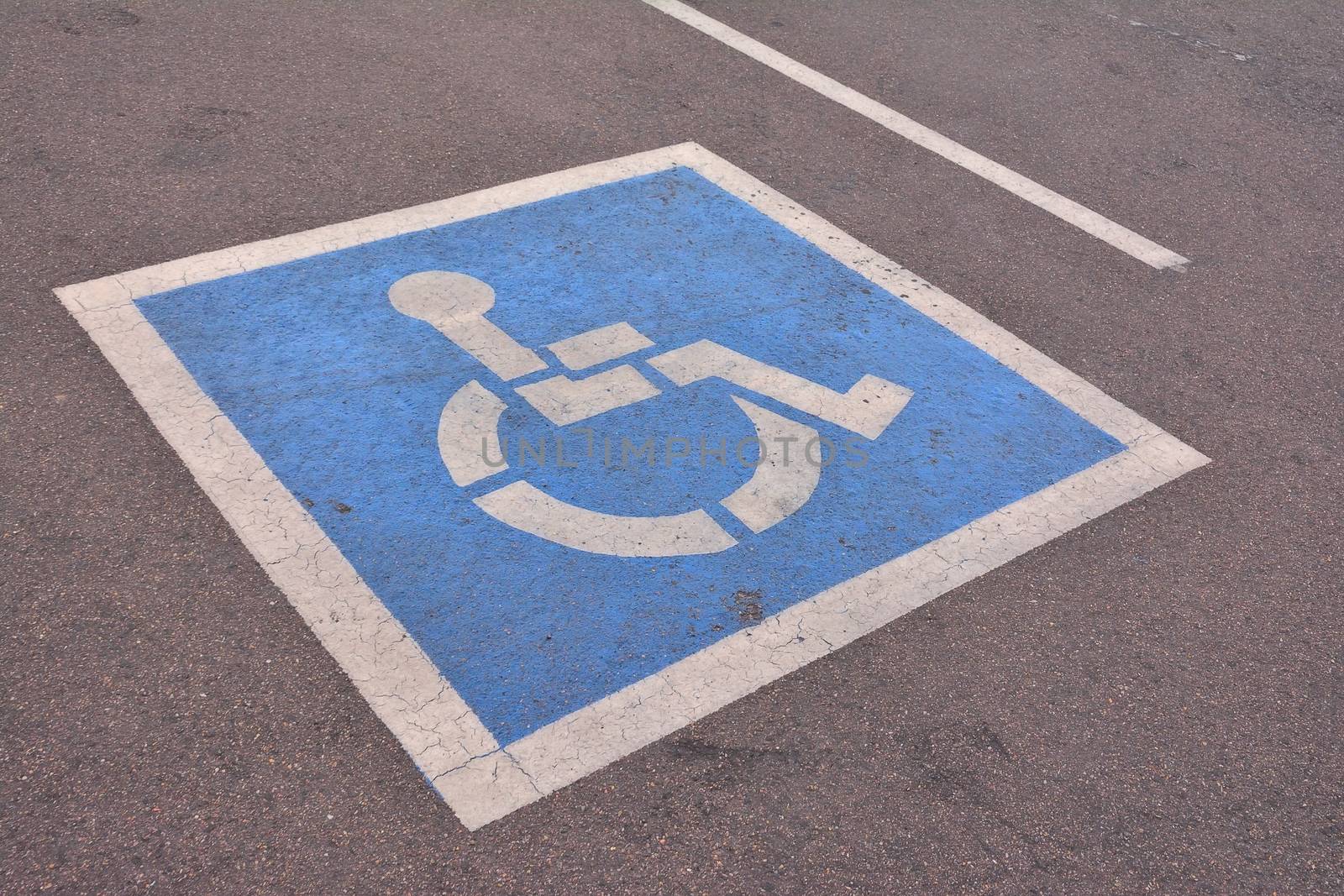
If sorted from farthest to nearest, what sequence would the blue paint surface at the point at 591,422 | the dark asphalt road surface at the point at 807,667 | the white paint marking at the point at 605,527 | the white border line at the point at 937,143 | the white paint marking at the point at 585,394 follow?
1. the white border line at the point at 937,143
2. the white paint marking at the point at 585,394
3. the white paint marking at the point at 605,527
4. the blue paint surface at the point at 591,422
5. the dark asphalt road surface at the point at 807,667

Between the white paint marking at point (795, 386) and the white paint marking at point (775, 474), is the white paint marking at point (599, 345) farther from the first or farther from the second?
the white paint marking at point (775, 474)

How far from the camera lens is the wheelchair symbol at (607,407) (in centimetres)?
385

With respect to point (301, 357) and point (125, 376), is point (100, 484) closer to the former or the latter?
point (125, 376)

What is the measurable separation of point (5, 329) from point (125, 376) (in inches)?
22.7

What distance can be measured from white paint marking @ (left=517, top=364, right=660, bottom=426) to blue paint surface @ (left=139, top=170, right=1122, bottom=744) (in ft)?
0.18

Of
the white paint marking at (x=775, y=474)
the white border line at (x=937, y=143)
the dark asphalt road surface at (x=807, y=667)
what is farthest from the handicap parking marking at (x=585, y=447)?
the white border line at (x=937, y=143)

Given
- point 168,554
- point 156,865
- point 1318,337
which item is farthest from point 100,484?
point 1318,337

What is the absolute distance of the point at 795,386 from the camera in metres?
4.56

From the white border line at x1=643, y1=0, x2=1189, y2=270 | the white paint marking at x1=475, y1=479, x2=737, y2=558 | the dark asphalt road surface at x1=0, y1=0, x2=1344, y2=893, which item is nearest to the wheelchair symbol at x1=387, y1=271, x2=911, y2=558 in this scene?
the white paint marking at x1=475, y1=479, x2=737, y2=558

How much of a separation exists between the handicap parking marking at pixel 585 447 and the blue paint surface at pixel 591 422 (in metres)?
0.01

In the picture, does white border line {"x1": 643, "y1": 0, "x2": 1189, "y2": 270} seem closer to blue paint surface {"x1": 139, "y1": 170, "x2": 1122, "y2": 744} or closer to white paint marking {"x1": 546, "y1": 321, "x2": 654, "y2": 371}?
blue paint surface {"x1": 139, "y1": 170, "x2": 1122, "y2": 744}

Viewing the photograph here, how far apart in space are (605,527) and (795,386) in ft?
3.76

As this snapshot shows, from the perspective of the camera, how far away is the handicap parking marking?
3.42m

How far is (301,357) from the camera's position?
14.4 ft
